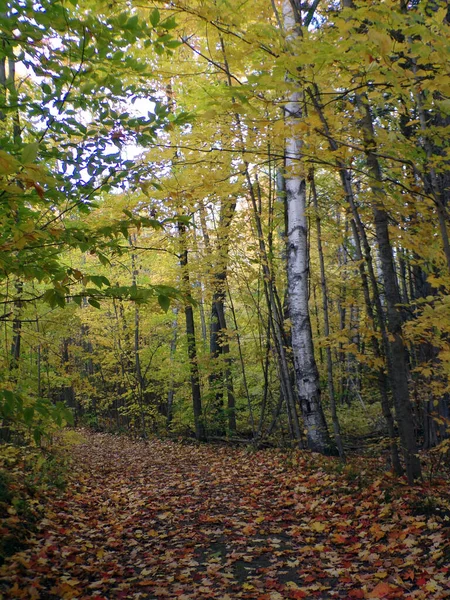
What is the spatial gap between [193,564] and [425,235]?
13.1 feet

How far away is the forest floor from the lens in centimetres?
355

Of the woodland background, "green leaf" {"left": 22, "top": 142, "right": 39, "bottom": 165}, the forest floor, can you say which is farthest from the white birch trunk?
"green leaf" {"left": 22, "top": 142, "right": 39, "bottom": 165}

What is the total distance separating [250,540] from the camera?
185 inches

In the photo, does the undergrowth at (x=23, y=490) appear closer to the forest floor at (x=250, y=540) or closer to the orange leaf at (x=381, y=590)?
the forest floor at (x=250, y=540)

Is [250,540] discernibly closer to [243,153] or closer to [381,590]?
[381,590]

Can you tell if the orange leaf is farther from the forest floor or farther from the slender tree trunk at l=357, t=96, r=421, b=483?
the slender tree trunk at l=357, t=96, r=421, b=483

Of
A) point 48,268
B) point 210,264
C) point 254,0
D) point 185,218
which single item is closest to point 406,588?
point 185,218

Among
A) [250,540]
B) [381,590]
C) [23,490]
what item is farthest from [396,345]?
[23,490]

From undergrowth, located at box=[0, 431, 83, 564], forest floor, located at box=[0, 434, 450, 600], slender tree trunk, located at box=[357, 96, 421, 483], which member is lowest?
forest floor, located at box=[0, 434, 450, 600]

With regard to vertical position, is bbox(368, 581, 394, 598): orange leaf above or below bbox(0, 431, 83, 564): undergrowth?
below

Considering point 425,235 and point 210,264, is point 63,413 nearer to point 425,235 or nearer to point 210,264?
point 425,235

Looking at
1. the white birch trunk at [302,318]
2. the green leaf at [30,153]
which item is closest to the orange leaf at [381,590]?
the green leaf at [30,153]

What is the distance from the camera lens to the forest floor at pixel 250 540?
3551mm

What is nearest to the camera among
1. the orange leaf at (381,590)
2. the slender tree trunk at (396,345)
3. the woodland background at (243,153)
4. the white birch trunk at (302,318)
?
the woodland background at (243,153)
